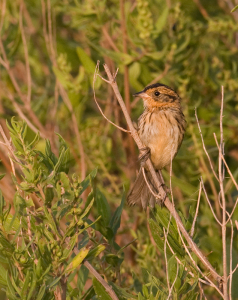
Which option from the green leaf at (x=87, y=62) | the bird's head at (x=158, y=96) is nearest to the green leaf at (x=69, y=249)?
the bird's head at (x=158, y=96)

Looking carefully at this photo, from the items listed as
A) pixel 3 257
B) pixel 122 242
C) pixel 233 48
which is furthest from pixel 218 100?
pixel 3 257

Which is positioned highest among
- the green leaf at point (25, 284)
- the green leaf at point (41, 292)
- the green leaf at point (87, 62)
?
the green leaf at point (87, 62)

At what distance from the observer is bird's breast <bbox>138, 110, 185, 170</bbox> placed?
154 inches

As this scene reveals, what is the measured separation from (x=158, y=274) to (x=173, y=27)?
2.05 meters

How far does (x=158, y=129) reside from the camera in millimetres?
3934

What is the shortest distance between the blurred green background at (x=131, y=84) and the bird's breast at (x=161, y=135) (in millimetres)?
156

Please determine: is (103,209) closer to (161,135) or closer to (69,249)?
(69,249)

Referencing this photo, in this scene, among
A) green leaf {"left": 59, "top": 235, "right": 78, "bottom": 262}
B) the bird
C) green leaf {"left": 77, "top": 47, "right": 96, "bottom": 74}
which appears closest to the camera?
green leaf {"left": 59, "top": 235, "right": 78, "bottom": 262}

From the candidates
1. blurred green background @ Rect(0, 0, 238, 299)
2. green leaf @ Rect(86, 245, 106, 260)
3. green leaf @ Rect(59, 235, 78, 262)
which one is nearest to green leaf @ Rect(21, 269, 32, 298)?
green leaf @ Rect(59, 235, 78, 262)

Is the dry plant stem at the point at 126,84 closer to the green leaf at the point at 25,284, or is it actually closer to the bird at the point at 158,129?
the bird at the point at 158,129

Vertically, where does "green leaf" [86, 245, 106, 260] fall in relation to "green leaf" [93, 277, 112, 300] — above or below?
above

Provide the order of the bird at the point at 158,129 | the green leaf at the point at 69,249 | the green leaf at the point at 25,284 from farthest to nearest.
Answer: the bird at the point at 158,129, the green leaf at the point at 69,249, the green leaf at the point at 25,284

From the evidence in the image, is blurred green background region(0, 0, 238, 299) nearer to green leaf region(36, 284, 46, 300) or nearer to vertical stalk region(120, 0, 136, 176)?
vertical stalk region(120, 0, 136, 176)

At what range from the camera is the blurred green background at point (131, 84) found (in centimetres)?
409
